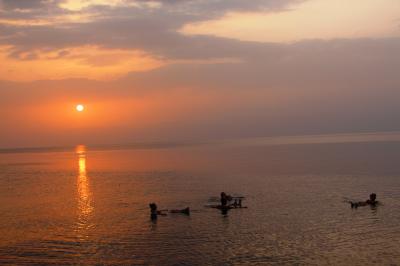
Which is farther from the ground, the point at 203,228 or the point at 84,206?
the point at 84,206

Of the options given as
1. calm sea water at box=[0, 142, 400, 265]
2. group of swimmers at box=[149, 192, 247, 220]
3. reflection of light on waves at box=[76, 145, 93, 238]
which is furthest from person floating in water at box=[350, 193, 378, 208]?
reflection of light on waves at box=[76, 145, 93, 238]

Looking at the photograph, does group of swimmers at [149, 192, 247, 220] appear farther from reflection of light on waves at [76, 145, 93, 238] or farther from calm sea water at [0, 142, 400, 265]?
reflection of light on waves at [76, 145, 93, 238]

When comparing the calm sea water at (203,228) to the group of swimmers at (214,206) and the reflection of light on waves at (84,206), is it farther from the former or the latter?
the group of swimmers at (214,206)

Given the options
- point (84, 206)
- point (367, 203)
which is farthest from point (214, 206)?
point (367, 203)

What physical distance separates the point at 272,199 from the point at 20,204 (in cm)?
3564

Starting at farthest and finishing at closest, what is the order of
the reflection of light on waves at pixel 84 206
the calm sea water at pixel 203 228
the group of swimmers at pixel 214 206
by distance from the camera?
the group of swimmers at pixel 214 206
the reflection of light on waves at pixel 84 206
the calm sea water at pixel 203 228

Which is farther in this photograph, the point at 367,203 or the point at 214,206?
the point at 214,206

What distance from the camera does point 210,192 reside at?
2982 inches

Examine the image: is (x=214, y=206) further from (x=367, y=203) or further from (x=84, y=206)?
(x=367, y=203)

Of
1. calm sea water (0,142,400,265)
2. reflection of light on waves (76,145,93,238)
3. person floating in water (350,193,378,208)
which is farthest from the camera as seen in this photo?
person floating in water (350,193,378,208)

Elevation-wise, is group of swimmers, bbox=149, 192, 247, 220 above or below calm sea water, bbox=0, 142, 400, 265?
above

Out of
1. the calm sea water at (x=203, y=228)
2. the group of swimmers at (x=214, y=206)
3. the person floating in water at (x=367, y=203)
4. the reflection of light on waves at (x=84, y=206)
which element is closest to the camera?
the calm sea water at (x=203, y=228)

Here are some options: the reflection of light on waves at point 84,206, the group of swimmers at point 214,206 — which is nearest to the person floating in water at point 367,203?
the group of swimmers at point 214,206

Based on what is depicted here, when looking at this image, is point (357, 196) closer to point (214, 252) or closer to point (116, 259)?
point (214, 252)
